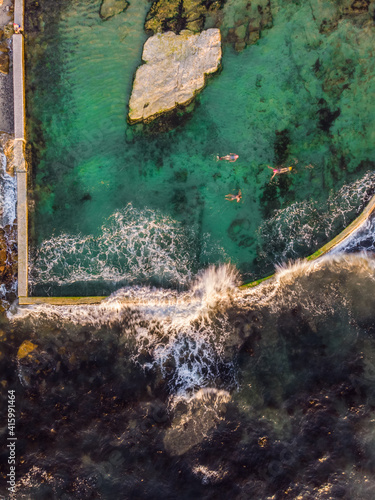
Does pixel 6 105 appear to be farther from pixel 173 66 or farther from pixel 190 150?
pixel 190 150

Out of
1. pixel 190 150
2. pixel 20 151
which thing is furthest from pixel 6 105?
pixel 190 150

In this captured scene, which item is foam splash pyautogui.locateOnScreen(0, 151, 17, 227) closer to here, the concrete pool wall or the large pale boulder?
the concrete pool wall

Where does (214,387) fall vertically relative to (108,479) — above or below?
above

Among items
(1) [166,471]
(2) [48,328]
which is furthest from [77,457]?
(2) [48,328]

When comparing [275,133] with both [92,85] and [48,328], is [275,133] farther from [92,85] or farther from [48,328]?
[48,328]

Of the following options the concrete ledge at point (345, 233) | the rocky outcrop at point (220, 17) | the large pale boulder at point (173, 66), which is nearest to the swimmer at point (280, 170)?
the concrete ledge at point (345, 233)
